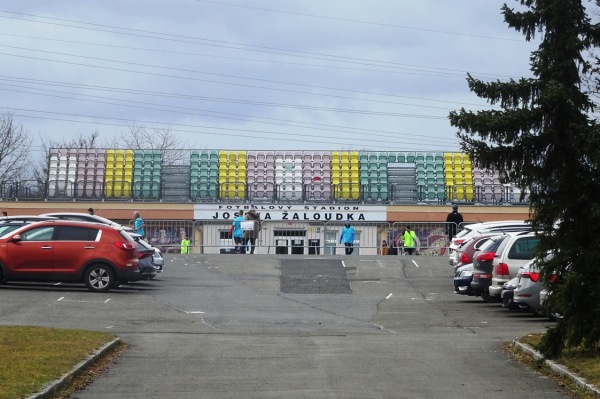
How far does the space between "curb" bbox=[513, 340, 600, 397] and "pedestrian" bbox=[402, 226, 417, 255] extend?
26192 mm

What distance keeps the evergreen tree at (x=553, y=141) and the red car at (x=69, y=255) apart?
51.4 ft

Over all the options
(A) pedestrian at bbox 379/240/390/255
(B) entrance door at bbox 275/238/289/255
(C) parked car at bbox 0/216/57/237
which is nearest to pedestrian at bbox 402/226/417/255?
(A) pedestrian at bbox 379/240/390/255

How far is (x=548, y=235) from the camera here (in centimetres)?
1506

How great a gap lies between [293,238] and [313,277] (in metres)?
10.8

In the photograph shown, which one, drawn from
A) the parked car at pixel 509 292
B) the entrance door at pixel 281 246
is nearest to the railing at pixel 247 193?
the entrance door at pixel 281 246

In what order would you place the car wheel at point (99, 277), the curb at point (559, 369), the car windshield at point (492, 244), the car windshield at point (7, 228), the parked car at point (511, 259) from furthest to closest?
1. the car windshield at point (7, 228)
2. the car wheel at point (99, 277)
3. the car windshield at point (492, 244)
4. the parked car at point (511, 259)
5. the curb at point (559, 369)

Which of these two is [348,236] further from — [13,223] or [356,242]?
[13,223]

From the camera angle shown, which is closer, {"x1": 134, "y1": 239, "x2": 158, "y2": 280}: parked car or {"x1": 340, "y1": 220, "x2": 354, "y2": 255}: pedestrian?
{"x1": 134, "y1": 239, "x2": 158, "y2": 280}: parked car

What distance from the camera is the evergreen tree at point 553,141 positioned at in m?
14.5

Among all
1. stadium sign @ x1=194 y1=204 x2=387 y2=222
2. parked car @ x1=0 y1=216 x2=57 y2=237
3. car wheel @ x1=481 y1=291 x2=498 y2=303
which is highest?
stadium sign @ x1=194 y1=204 x2=387 y2=222

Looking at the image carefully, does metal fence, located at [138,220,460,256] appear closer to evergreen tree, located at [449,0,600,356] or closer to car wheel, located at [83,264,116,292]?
car wheel, located at [83,264,116,292]

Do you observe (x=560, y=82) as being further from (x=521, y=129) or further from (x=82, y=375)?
(x=82, y=375)

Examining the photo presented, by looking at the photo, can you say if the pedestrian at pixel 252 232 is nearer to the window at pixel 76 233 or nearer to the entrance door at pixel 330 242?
the entrance door at pixel 330 242

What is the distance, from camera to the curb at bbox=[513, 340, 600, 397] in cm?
1239
